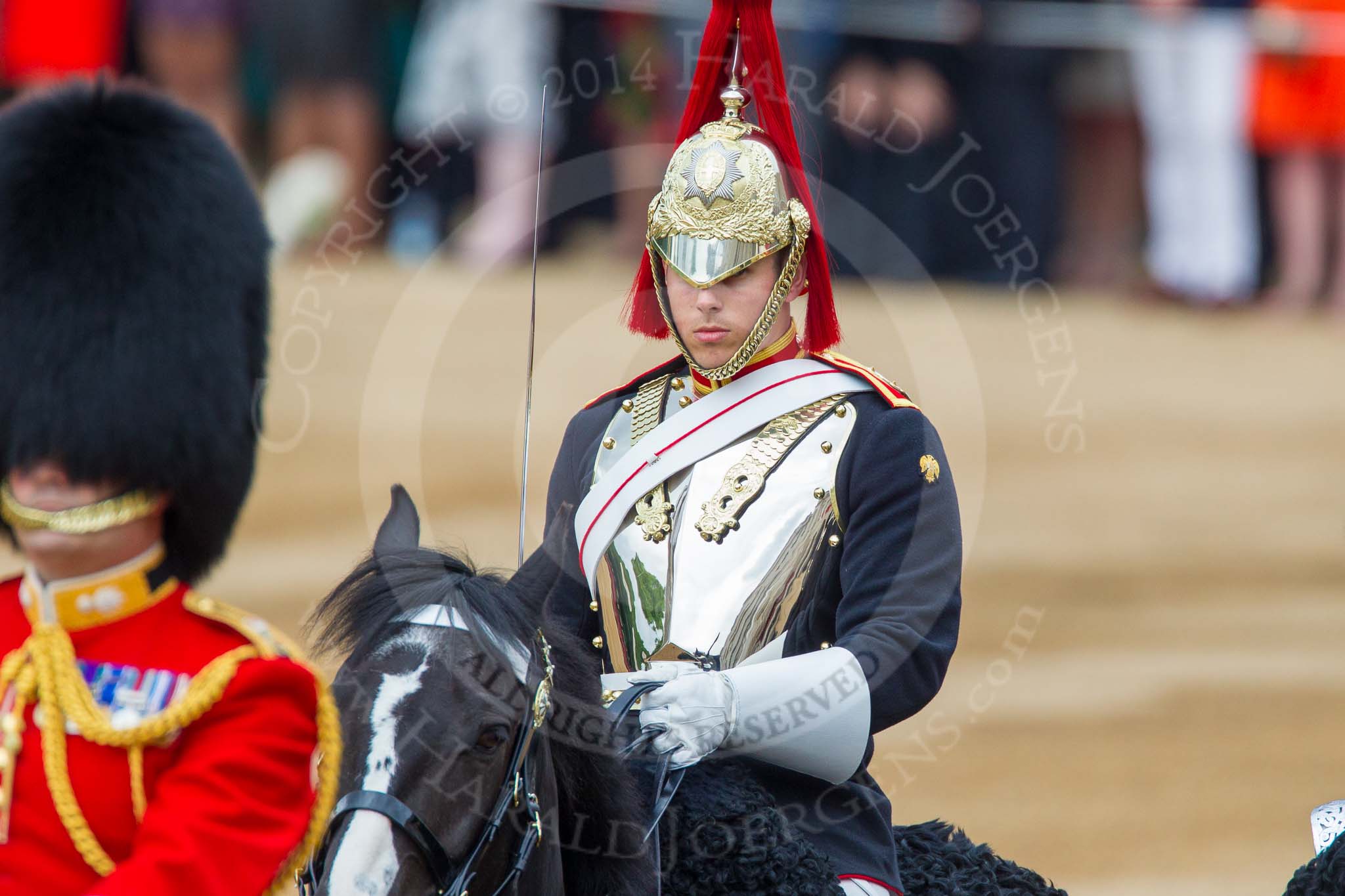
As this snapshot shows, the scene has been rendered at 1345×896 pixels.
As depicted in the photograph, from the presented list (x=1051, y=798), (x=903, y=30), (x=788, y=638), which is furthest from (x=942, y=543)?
(x=903, y=30)

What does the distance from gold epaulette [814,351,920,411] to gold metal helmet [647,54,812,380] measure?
0.17 metres

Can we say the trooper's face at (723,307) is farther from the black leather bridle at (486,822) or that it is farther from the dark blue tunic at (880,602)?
the black leather bridle at (486,822)

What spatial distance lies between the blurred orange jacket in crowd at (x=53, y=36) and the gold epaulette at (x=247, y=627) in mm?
8874

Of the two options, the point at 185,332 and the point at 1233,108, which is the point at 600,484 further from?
the point at 1233,108

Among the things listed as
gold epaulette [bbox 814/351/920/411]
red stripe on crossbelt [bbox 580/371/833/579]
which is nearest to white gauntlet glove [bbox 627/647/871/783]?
red stripe on crossbelt [bbox 580/371/833/579]

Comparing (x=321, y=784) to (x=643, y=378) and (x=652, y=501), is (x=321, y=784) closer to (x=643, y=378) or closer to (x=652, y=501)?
(x=652, y=501)

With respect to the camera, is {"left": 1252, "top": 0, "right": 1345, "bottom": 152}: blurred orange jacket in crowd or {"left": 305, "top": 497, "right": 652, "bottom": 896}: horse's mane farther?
{"left": 1252, "top": 0, "right": 1345, "bottom": 152}: blurred orange jacket in crowd

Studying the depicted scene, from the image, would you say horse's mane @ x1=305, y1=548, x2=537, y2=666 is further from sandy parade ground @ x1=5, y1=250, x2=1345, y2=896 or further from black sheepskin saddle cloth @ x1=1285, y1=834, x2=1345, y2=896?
sandy parade ground @ x1=5, y1=250, x2=1345, y2=896

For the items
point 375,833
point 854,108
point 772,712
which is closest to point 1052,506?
point 854,108

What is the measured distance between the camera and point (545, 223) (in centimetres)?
1250

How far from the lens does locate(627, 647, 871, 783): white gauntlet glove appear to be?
3320mm

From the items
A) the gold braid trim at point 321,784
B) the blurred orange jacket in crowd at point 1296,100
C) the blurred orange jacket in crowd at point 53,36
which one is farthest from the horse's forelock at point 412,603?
the blurred orange jacket in crowd at point 1296,100

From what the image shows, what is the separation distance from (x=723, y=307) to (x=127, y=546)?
1462mm

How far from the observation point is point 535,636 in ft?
10.2
